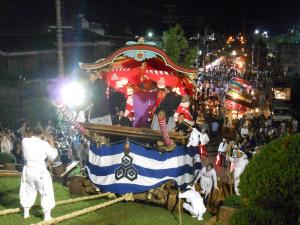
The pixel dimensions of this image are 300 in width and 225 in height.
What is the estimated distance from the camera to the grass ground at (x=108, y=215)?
9.66 meters

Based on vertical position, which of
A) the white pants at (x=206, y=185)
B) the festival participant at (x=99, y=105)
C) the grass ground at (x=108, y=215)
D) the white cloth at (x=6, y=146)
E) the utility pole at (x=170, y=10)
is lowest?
the grass ground at (x=108, y=215)

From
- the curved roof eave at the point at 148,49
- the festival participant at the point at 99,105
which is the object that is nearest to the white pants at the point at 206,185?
the curved roof eave at the point at 148,49

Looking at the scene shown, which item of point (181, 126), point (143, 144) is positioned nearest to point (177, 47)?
point (181, 126)

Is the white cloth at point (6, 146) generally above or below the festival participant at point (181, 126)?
below

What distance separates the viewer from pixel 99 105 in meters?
13.4

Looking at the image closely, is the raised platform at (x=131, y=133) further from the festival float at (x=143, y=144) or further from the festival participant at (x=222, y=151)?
the festival participant at (x=222, y=151)

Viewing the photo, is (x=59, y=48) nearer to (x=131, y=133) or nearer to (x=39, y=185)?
(x=131, y=133)

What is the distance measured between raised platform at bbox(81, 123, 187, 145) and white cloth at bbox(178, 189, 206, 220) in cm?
149

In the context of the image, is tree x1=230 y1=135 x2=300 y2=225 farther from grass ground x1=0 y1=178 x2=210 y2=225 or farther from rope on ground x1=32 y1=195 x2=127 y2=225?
grass ground x1=0 y1=178 x2=210 y2=225

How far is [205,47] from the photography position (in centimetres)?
Result: 5194

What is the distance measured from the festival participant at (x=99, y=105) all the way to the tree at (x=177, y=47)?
2294 cm

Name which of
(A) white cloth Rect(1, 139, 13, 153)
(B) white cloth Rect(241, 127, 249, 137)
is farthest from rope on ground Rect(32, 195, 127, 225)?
(B) white cloth Rect(241, 127, 249, 137)

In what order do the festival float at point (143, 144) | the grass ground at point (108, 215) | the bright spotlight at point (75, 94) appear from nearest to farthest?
the grass ground at point (108, 215) < the festival float at point (143, 144) < the bright spotlight at point (75, 94)

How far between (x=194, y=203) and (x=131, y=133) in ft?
8.79
